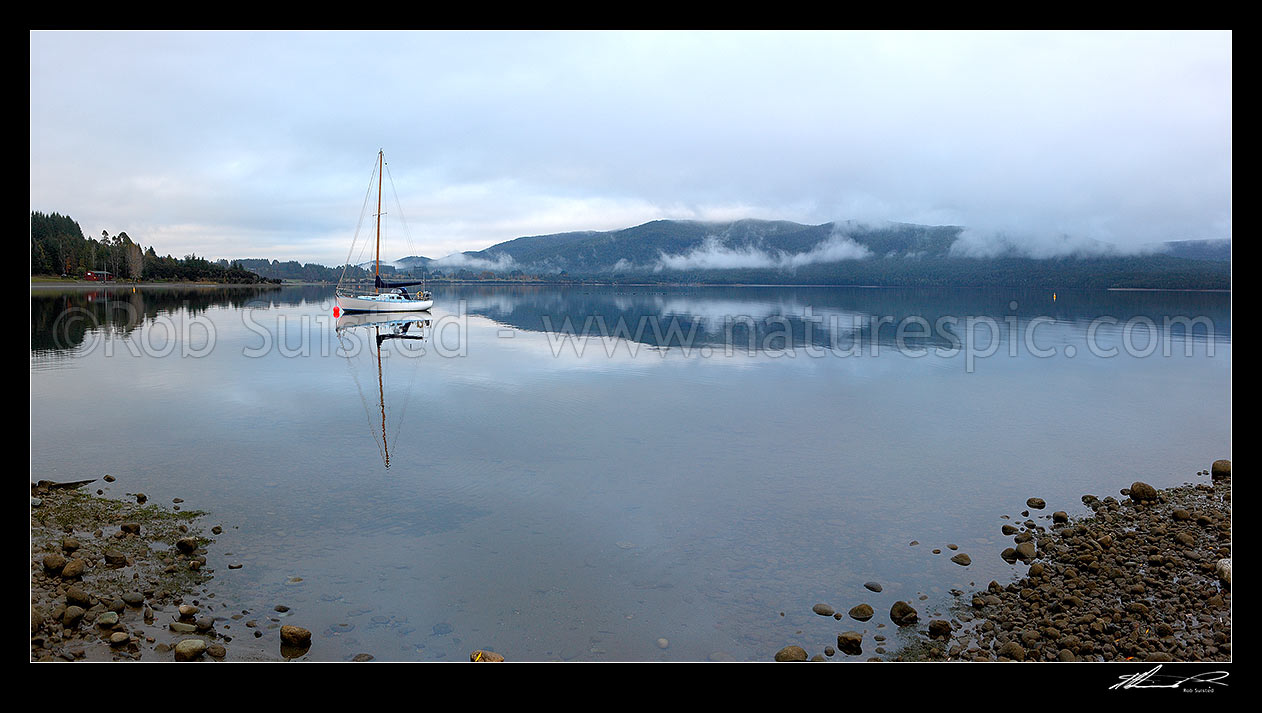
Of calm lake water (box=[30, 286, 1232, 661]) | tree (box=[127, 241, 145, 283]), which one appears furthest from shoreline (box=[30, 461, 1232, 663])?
tree (box=[127, 241, 145, 283])

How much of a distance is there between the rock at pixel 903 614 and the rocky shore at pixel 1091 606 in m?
0.01

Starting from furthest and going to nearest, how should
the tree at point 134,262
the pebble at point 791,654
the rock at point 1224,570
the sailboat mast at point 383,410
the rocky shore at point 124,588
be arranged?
the tree at point 134,262
the sailboat mast at point 383,410
the rock at point 1224,570
the pebble at point 791,654
the rocky shore at point 124,588

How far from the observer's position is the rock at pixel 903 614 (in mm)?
7272

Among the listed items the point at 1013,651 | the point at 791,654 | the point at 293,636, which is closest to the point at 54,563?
the point at 293,636

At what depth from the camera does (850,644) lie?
6.77 meters

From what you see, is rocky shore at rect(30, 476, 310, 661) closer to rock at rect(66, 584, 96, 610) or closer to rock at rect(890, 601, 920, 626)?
rock at rect(66, 584, 96, 610)

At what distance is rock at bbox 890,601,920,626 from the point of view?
727 centimetres

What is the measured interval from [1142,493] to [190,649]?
41.5 ft

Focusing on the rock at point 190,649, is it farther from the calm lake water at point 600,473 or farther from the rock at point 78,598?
the rock at point 78,598

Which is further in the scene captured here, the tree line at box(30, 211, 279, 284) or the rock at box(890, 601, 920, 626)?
the tree line at box(30, 211, 279, 284)
